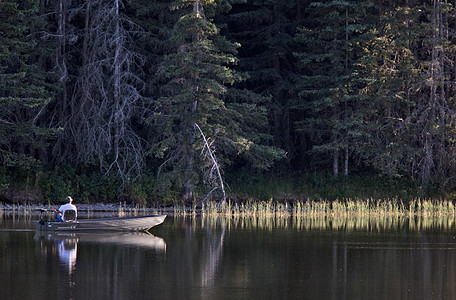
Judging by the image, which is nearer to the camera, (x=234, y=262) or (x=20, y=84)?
(x=234, y=262)

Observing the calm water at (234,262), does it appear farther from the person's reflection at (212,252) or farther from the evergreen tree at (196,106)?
the evergreen tree at (196,106)

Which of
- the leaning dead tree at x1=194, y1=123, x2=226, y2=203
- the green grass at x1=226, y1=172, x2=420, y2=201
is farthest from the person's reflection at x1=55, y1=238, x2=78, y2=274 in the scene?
the green grass at x1=226, y1=172, x2=420, y2=201

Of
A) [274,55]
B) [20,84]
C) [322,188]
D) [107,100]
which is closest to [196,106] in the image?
[107,100]

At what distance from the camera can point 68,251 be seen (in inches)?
787

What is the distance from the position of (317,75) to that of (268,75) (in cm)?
334

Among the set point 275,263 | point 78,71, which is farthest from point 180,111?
point 275,263

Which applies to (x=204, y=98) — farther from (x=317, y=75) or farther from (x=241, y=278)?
(x=241, y=278)

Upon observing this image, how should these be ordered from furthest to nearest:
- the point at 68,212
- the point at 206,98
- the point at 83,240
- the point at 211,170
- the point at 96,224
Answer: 1. the point at 206,98
2. the point at 211,170
3. the point at 68,212
4. the point at 96,224
5. the point at 83,240

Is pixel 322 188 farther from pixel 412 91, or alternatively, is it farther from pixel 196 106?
pixel 196 106

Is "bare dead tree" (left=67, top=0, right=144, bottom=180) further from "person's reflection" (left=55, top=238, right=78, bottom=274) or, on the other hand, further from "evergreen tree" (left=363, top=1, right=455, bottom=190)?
"evergreen tree" (left=363, top=1, right=455, bottom=190)

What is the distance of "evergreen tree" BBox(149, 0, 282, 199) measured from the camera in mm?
30609

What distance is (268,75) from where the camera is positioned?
36.8 meters

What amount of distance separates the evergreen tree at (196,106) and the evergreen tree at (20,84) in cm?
512

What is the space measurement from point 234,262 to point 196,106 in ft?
47.5
